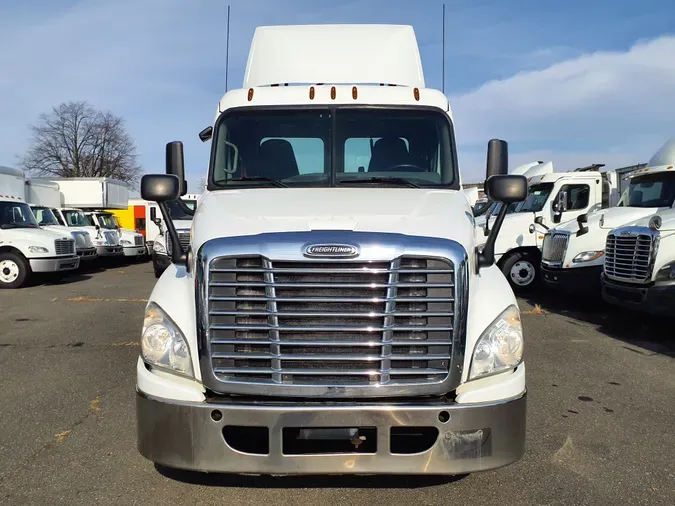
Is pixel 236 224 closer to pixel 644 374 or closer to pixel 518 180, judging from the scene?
pixel 518 180

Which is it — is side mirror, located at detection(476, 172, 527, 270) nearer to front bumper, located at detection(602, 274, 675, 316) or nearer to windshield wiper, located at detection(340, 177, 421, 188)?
windshield wiper, located at detection(340, 177, 421, 188)

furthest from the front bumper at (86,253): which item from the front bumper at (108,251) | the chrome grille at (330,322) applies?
the chrome grille at (330,322)

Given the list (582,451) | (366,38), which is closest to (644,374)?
(582,451)

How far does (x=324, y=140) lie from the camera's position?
4.18 meters

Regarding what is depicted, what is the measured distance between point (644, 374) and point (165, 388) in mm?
4980

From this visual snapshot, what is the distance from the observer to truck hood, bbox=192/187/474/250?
9.72ft

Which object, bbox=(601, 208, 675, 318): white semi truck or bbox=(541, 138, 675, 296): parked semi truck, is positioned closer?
bbox=(601, 208, 675, 318): white semi truck

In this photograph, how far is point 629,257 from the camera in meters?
7.45

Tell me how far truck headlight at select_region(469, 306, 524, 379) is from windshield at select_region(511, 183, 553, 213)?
9114 mm

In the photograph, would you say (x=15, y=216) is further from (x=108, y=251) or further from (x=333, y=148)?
(x=333, y=148)

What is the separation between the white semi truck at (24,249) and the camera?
1287cm

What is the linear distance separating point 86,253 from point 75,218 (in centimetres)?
302

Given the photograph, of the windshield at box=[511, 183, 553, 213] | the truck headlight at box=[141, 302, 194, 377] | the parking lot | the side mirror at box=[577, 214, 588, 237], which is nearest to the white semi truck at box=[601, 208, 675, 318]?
the parking lot

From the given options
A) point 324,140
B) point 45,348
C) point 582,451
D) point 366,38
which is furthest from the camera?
point 45,348
